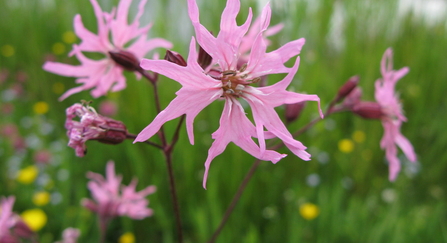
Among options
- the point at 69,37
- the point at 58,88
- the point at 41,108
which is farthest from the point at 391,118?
the point at 69,37

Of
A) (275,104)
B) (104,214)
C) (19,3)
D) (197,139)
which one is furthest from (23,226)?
(19,3)

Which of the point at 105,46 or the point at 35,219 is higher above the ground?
the point at 105,46

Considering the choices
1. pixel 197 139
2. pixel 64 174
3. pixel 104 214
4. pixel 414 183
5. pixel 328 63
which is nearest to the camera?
pixel 104 214

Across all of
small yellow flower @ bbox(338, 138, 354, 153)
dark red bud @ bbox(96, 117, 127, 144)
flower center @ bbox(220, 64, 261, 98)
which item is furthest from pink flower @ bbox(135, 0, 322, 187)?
small yellow flower @ bbox(338, 138, 354, 153)

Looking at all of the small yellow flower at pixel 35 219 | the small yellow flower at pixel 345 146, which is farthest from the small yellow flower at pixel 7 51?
the small yellow flower at pixel 345 146

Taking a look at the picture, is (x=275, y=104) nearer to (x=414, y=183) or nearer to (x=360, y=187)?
(x=360, y=187)

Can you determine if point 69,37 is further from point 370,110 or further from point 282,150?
point 370,110

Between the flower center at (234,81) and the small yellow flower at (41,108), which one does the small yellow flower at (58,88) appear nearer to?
the small yellow flower at (41,108)

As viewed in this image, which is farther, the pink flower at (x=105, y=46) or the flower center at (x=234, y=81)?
the pink flower at (x=105, y=46)
